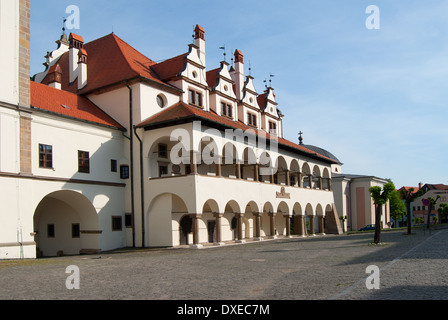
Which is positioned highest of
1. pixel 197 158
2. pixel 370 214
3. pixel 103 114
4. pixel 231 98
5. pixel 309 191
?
A: pixel 231 98

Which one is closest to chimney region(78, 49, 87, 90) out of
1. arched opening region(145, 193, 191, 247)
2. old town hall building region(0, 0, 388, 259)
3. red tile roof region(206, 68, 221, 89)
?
old town hall building region(0, 0, 388, 259)

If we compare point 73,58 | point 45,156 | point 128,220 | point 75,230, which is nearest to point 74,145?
point 45,156

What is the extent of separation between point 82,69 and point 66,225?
10.9 meters

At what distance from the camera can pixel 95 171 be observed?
25906 millimetres

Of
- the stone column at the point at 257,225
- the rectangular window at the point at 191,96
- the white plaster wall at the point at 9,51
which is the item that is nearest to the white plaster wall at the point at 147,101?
the rectangular window at the point at 191,96

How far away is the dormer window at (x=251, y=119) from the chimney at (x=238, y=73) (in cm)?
196

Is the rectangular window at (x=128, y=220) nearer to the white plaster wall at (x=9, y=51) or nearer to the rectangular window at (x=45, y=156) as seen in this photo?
the rectangular window at (x=45, y=156)

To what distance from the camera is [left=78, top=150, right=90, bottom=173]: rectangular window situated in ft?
82.3

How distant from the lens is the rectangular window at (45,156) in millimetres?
22922

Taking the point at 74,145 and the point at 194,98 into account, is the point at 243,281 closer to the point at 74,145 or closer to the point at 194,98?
the point at 74,145

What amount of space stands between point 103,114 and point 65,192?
6.15 metres

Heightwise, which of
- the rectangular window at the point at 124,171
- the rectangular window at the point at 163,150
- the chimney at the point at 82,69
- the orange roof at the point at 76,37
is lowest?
the rectangular window at the point at 124,171
